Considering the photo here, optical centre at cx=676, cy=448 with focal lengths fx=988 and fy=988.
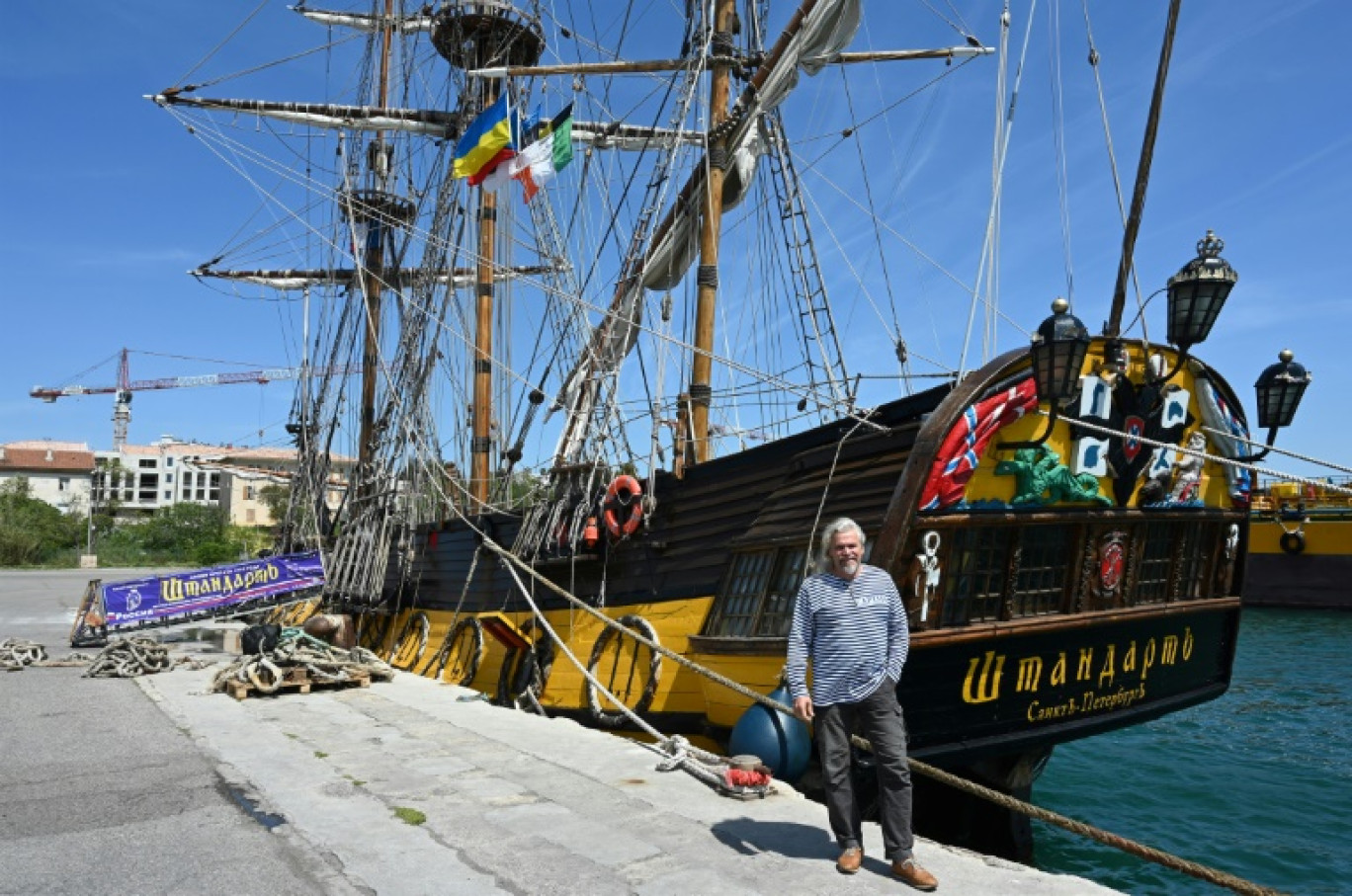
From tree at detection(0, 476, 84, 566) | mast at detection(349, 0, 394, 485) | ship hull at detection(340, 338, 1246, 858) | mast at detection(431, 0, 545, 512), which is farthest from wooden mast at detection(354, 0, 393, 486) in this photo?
tree at detection(0, 476, 84, 566)

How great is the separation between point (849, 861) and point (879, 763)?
17.1 inches

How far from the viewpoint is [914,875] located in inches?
159

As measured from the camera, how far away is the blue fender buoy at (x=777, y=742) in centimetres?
609

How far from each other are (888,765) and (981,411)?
2938 mm

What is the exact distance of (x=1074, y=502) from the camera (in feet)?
23.4

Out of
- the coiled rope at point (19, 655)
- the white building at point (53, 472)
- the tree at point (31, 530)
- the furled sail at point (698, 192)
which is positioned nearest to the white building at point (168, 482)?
the white building at point (53, 472)

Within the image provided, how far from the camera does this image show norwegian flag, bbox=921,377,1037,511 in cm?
627

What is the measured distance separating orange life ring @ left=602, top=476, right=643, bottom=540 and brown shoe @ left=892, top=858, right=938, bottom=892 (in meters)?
5.44

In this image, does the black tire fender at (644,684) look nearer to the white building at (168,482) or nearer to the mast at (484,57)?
the mast at (484,57)

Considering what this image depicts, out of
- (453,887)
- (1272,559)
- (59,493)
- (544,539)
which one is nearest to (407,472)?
(544,539)

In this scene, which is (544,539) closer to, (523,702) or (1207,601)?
(523,702)

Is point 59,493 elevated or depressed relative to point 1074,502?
depressed

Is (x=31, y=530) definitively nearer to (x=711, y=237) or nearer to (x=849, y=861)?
(x=711, y=237)

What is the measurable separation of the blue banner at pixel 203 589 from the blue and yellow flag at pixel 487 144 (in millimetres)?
7012
